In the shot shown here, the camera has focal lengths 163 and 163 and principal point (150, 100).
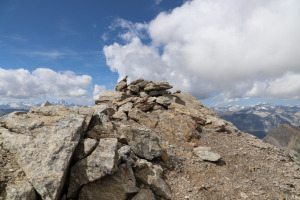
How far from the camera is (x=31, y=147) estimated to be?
1175 cm

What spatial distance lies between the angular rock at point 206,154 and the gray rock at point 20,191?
57.9 ft

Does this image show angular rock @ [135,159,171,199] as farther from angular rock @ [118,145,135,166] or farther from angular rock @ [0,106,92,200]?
angular rock @ [0,106,92,200]

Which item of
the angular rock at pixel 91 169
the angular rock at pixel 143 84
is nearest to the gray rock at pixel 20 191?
the angular rock at pixel 91 169

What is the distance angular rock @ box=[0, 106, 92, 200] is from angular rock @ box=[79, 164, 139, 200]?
1971 mm

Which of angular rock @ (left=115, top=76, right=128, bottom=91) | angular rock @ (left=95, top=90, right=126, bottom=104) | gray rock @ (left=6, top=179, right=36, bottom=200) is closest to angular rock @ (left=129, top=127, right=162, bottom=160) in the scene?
gray rock @ (left=6, top=179, right=36, bottom=200)

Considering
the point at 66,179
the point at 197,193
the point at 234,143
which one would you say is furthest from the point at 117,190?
the point at 234,143

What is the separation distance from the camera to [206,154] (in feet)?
69.5

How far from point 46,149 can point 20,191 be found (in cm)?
299

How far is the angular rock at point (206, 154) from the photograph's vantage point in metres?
20.5

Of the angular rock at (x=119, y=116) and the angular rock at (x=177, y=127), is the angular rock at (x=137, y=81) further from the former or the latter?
the angular rock at (x=119, y=116)

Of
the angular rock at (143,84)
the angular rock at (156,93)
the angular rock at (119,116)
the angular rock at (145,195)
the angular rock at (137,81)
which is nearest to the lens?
the angular rock at (145,195)

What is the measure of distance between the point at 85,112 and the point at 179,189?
42.3 feet

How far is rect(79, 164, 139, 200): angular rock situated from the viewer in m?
11.9

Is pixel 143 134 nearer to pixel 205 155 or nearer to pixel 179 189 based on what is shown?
pixel 179 189
